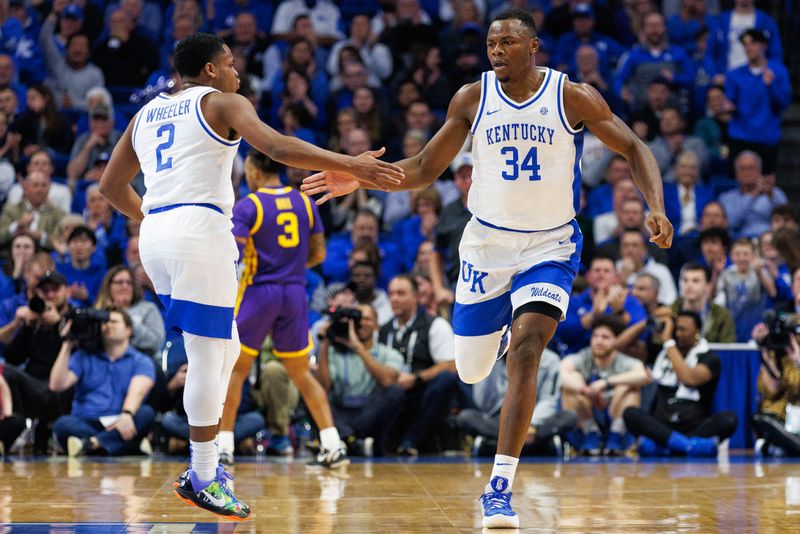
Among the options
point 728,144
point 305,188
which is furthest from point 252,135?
point 728,144

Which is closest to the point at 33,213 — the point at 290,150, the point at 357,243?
the point at 357,243

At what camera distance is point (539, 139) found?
6.14 m

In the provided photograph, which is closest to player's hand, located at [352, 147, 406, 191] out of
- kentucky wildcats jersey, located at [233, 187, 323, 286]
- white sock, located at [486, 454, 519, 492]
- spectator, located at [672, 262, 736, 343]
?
white sock, located at [486, 454, 519, 492]

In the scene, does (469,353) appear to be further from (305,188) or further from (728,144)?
(728,144)

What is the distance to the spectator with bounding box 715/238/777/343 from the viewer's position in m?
11.5

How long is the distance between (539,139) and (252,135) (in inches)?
60.6

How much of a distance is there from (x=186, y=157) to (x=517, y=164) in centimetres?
168

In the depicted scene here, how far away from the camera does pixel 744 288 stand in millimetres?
11594

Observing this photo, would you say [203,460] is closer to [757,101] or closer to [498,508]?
[498,508]

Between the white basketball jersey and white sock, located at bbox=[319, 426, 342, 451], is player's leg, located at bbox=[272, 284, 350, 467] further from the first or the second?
the white basketball jersey

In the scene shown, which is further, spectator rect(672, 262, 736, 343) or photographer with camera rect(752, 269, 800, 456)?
spectator rect(672, 262, 736, 343)

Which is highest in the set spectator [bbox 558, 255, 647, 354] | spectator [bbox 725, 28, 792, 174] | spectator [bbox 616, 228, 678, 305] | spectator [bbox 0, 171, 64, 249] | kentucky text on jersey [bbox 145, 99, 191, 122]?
spectator [bbox 725, 28, 792, 174]

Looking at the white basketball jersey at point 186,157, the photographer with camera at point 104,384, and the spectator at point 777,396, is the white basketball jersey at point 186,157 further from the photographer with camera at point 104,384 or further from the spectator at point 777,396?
the spectator at point 777,396

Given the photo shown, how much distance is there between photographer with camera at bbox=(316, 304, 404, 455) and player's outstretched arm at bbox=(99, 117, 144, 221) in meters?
4.24
